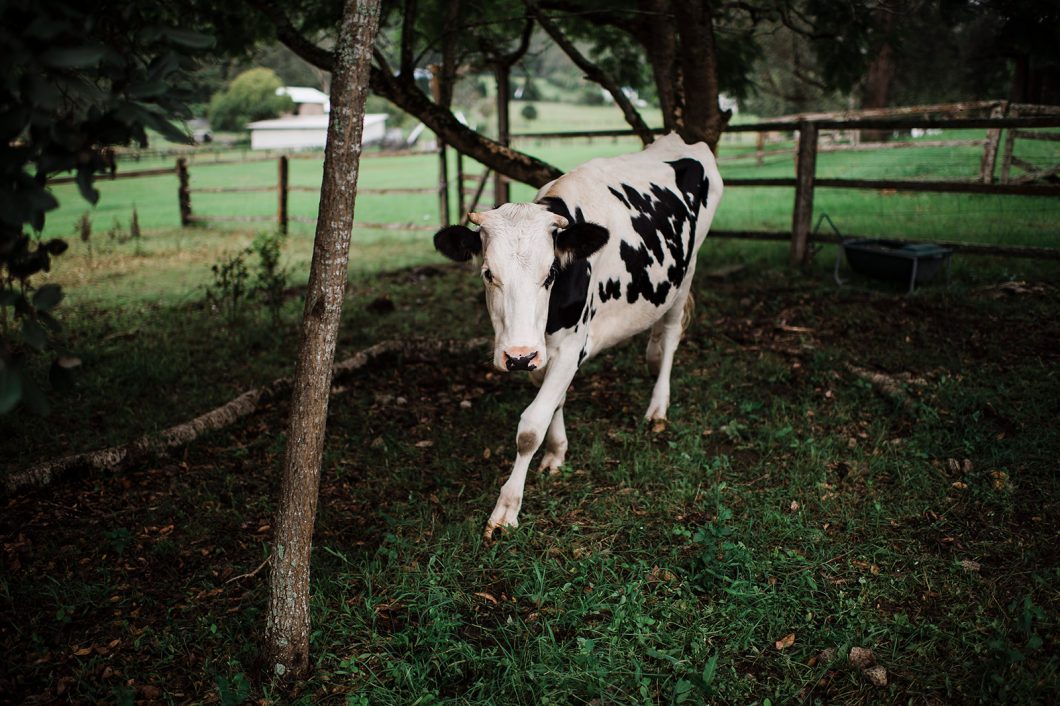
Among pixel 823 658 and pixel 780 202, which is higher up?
pixel 780 202

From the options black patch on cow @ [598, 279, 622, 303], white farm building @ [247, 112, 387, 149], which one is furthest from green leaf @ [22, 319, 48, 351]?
white farm building @ [247, 112, 387, 149]

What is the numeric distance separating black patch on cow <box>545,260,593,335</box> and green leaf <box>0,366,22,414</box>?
2.57m

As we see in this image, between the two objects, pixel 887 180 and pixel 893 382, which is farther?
pixel 887 180

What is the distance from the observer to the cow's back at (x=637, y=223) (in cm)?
446

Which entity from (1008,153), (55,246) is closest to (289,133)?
(1008,153)

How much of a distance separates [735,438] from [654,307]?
99 centimetres

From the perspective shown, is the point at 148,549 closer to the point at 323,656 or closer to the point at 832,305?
the point at 323,656

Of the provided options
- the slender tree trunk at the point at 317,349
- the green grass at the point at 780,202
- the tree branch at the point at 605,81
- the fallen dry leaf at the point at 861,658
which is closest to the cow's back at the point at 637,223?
the tree branch at the point at 605,81

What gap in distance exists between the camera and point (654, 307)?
16.3 ft

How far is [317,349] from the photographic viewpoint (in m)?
2.80

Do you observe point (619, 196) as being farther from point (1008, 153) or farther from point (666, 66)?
point (1008, 153)

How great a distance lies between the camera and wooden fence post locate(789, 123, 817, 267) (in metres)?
8.87

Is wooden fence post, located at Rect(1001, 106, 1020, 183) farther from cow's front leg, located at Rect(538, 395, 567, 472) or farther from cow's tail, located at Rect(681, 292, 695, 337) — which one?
cow's front leg, located at Rect(538, 395, 567, 472)

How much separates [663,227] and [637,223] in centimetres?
30
